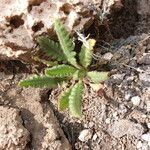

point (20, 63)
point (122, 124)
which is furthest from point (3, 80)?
point (122, 124)

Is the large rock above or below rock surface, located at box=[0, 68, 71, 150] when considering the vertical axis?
above

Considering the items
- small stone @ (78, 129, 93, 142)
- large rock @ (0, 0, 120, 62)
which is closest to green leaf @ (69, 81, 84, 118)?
small stone @ (78, 129, 93, 142)

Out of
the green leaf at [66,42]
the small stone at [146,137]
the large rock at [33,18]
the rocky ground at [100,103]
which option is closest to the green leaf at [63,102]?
the rocky ground at [100,103]

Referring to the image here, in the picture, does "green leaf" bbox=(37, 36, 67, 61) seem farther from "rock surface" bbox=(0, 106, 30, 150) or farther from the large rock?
Result: "rock surface" bbox=(0, 106, 30, 150)

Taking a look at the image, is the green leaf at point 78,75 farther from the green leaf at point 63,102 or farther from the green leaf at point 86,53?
the green leaf at point 63,102

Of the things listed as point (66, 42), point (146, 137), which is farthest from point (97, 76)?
point (146, 137)

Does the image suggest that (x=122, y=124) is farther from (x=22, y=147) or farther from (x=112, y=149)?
(x=22, y=147)
